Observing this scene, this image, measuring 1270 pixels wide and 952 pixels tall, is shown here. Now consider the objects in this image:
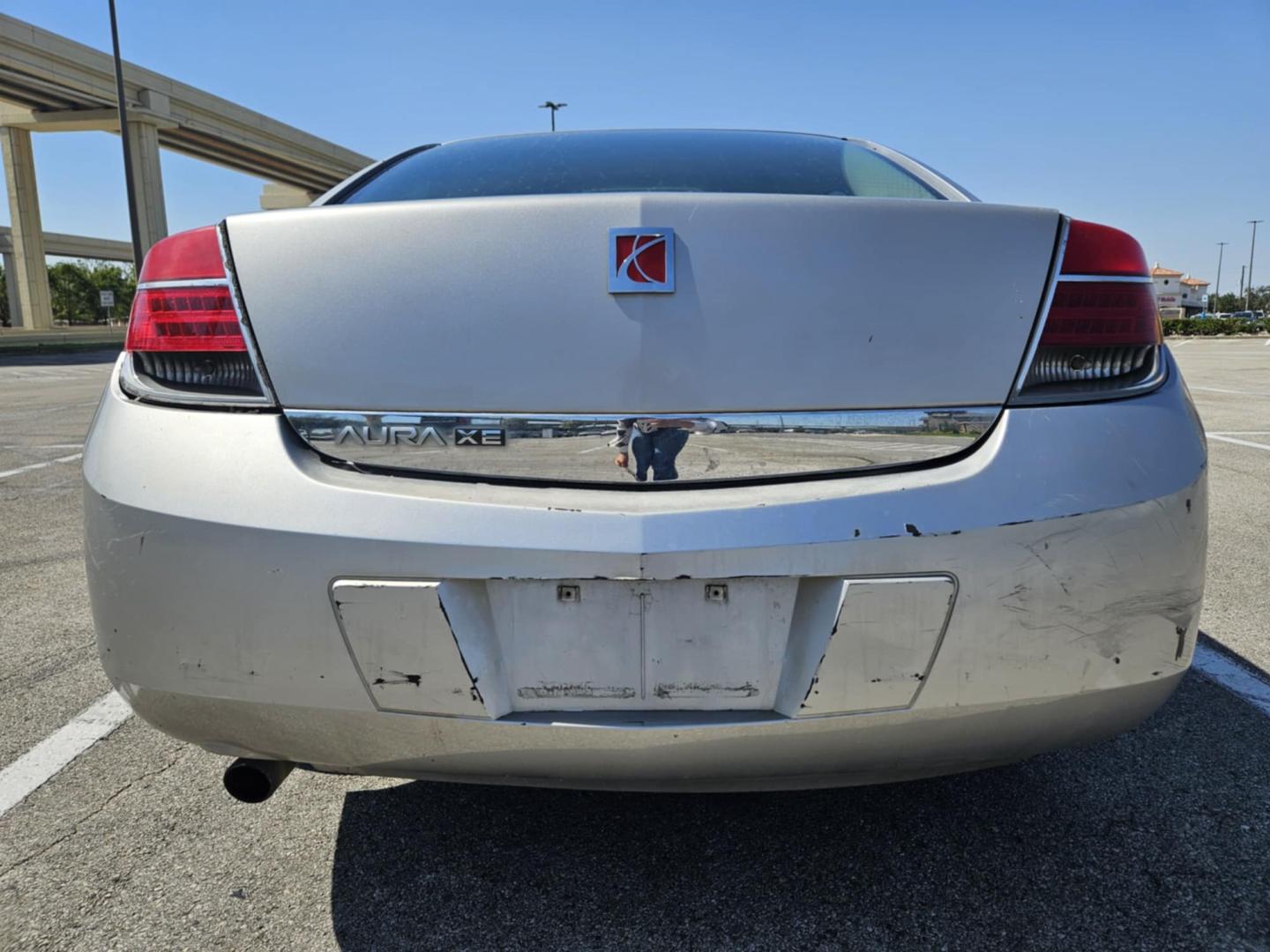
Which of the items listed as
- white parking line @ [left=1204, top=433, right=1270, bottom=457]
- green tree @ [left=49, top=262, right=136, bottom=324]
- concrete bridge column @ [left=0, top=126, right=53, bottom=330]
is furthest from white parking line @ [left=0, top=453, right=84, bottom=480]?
green tree @ [left=49, top=262, right=136, bottom=324]

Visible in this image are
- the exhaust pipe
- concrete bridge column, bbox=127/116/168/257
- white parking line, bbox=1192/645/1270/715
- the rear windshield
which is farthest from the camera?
concrete bridge column, bbox=127/116/168/257

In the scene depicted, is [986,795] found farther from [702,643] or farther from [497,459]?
[497,459]

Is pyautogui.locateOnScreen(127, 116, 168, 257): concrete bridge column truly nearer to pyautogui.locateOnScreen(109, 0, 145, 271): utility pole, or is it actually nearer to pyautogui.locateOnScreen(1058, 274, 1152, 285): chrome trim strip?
pyautogui.locateOnScreen(109, 0, 145, 271): utility pole

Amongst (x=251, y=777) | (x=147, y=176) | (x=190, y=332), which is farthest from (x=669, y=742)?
(x=147, y=176)

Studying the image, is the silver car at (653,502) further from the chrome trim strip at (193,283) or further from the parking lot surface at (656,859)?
the parking lot surface at (656,859)

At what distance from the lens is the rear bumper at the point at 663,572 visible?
4.17 ft

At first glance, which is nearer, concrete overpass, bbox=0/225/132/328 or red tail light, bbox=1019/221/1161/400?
red tail light, bbox=1019/221/1161/400

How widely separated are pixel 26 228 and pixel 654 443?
4589cm

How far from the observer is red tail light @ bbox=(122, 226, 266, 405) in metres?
1.43

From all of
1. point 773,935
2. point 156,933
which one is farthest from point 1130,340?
point 156,933

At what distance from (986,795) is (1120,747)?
0.46 m

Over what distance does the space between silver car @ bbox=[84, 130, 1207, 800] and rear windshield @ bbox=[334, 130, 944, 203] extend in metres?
0.56

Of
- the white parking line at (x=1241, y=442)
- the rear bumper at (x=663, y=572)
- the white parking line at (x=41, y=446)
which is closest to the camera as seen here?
the rear bumper at (x=663, y=572)

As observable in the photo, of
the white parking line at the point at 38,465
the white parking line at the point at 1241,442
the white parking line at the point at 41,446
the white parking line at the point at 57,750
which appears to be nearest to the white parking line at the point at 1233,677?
the white parking line at the point at 57,750
